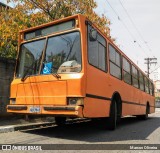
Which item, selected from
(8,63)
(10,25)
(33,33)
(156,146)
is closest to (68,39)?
(33,33)

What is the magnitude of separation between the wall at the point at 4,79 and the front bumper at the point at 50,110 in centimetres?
331

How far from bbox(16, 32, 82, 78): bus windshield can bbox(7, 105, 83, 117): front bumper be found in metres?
0.93

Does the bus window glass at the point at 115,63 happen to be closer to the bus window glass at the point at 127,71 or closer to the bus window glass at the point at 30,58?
the bus window glass at the point at 127,71

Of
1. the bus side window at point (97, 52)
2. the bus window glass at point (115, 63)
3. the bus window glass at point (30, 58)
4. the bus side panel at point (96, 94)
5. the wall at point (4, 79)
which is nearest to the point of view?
the bus side panel at point (96, 94)

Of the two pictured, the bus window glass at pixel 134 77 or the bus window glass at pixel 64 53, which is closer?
the bus window glass at pixel 64 53

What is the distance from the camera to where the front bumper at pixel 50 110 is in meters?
6.41

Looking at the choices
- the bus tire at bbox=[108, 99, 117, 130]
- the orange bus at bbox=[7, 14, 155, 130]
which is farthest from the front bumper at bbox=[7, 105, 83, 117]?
the bus tire at bbox=[108, 99, 117, 130]

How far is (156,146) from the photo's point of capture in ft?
21.4

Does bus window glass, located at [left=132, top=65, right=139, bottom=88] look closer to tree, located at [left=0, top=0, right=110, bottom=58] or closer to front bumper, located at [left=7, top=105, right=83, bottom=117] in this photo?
tree, located at [left=0, top=0, right=110, bottom=58]

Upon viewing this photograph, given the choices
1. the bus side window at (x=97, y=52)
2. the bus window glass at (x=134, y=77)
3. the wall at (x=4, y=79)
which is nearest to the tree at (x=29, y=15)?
the wall at (x=4, y=79)

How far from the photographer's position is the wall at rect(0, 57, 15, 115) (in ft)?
35.8

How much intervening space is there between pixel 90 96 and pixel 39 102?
4.41ft

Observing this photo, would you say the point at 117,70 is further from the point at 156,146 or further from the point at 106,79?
the point at 156,146

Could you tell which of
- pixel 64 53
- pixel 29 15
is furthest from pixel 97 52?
pixel 29 15
